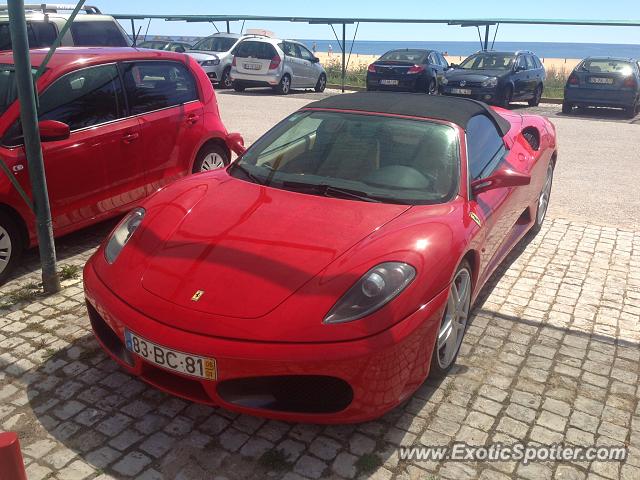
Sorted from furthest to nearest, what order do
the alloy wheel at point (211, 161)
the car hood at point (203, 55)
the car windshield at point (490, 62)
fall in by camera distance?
the car hood at point (203, 55) → the car windshield at point (490, 62) → the alloy wheel at point (211, 161)

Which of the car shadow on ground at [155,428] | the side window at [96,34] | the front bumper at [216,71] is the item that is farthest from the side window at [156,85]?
the front bumper at [216,71]

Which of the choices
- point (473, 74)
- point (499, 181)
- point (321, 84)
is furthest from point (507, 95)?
point (499, 181)

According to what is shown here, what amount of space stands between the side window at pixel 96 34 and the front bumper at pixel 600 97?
1090 cm

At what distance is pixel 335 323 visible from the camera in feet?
8.60

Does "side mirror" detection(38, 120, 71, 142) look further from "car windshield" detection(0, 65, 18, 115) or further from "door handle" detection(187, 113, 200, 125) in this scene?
"door handle" detection(187, 113, 200, 125)

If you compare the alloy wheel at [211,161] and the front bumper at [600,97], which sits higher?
the alloy wheel at [211,161]

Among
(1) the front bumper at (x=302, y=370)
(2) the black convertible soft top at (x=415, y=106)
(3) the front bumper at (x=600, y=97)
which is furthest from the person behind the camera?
(3) the front bumper at (x=600, y=97)

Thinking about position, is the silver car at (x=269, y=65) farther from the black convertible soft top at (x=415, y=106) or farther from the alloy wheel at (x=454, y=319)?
the alloy wheel at (x=454, y=319)

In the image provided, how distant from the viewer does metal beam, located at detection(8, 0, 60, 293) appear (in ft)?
12.1

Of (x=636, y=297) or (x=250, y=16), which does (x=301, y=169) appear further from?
(x=250, y=16)

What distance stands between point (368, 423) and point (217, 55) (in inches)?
713

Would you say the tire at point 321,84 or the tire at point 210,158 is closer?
the tire at point 210,158

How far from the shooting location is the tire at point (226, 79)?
19422mm

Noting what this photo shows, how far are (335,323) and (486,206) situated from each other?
1.58m
